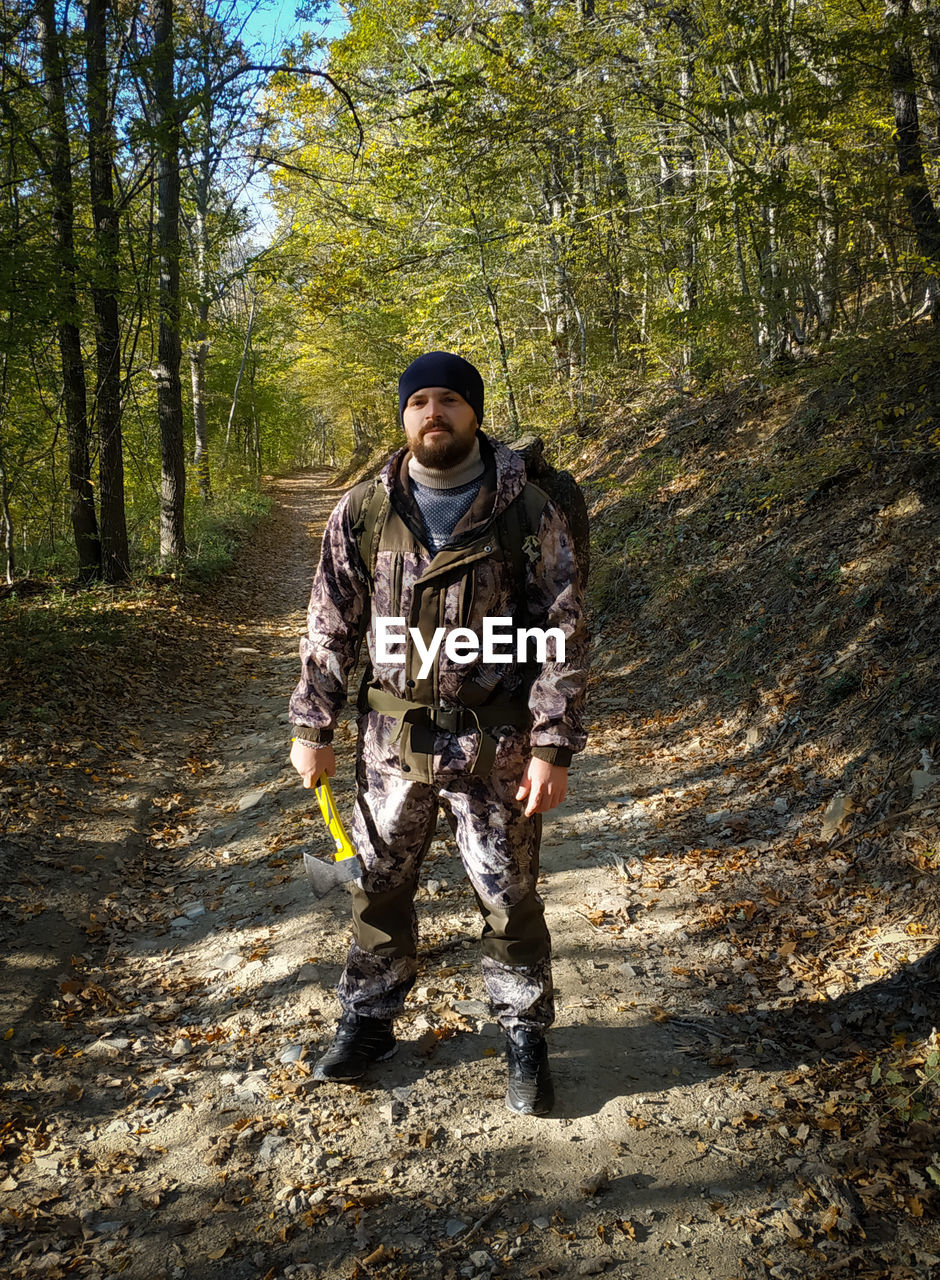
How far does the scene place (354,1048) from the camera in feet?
10.2

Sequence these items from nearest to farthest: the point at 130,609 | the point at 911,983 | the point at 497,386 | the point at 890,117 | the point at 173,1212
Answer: the point at 173,1212 → the point at 911,983 → the point at 890,117 → the point at 130,609 → the point at 497,386

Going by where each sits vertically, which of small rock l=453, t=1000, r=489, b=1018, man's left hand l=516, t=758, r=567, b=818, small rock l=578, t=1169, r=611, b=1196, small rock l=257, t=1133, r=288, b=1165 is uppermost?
man's left hand l=516, t=758, r=567, b=818

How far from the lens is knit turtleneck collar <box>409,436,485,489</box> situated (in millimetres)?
2801

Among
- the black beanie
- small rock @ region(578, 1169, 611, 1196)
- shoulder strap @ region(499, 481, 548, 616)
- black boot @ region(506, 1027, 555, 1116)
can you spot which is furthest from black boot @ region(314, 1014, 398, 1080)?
the black beanie

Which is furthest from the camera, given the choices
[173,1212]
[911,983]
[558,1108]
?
[911,983]

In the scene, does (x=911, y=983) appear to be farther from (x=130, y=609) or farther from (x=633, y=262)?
(x=633, y=262)

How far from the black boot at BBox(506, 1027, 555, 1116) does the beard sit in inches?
81.8

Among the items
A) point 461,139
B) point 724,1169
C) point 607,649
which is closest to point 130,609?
point 607,649

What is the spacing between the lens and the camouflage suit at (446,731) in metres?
2.71

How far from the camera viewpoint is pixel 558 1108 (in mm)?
2943

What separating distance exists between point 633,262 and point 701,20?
376cm

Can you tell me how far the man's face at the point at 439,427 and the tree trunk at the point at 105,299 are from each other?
6.87m

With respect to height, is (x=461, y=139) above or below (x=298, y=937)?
above

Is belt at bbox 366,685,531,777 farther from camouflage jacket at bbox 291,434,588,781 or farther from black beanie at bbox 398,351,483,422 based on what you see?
black beanie at bbox 398,351,483,422
